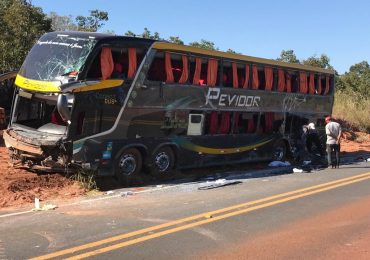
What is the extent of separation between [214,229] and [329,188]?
16.5ft

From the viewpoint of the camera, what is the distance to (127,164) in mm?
11805

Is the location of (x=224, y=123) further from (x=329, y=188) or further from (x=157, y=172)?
(x=329, y=188)

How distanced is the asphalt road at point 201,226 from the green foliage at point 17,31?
14.1 meters

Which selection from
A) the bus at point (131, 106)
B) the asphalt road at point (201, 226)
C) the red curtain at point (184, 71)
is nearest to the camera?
the asphalt road at point (201, 226)

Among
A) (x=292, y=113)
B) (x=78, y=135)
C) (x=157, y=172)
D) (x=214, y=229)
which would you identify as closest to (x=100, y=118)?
(x=78, y=135)

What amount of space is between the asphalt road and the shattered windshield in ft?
9.10

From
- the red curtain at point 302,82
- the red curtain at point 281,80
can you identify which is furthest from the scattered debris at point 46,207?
the red curtain at point 302,82

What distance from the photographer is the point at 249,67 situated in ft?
50.7

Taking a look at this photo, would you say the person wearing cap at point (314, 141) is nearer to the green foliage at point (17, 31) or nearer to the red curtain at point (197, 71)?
the red curtain at point (197, 71)

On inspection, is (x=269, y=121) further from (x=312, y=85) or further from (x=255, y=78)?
(x=312, y=85)

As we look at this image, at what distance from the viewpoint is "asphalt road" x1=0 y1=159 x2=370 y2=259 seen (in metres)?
6.30

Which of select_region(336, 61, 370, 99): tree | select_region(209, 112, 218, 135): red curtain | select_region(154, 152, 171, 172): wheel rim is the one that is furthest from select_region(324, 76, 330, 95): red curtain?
select_region(336, 61, 370, 99): tree

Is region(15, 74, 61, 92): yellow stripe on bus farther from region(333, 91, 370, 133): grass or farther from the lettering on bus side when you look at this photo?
region(333, 91, 370, 133): grass

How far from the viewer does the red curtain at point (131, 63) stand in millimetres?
11513
